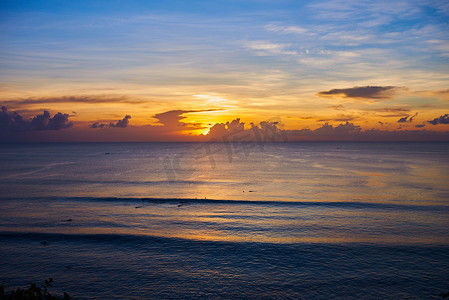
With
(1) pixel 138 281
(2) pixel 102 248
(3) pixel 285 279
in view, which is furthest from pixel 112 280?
(3) pixel 285 279

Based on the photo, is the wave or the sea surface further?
the wave

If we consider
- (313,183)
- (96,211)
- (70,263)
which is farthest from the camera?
(313,183)

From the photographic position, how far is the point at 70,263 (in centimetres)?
2394

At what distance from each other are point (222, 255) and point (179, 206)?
2130 centimetres

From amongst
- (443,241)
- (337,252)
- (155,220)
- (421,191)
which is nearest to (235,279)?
(337,252)

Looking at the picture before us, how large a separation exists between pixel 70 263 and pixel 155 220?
45.4 ft

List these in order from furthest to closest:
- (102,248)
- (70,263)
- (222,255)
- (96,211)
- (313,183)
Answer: (313,183) → (96,211) → (102,248) → (222,255) → (70,263)

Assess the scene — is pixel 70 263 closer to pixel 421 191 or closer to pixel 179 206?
pixel 179 206

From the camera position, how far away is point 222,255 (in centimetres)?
2566

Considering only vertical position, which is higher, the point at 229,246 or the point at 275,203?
the point at 275,203

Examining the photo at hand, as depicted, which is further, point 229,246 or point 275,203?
point 275,203

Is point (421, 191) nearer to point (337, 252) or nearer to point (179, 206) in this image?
point (337, 252)

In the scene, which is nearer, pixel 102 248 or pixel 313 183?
pixel 102 248

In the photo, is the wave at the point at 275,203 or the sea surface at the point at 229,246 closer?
the sea surface at the point at 229,246
